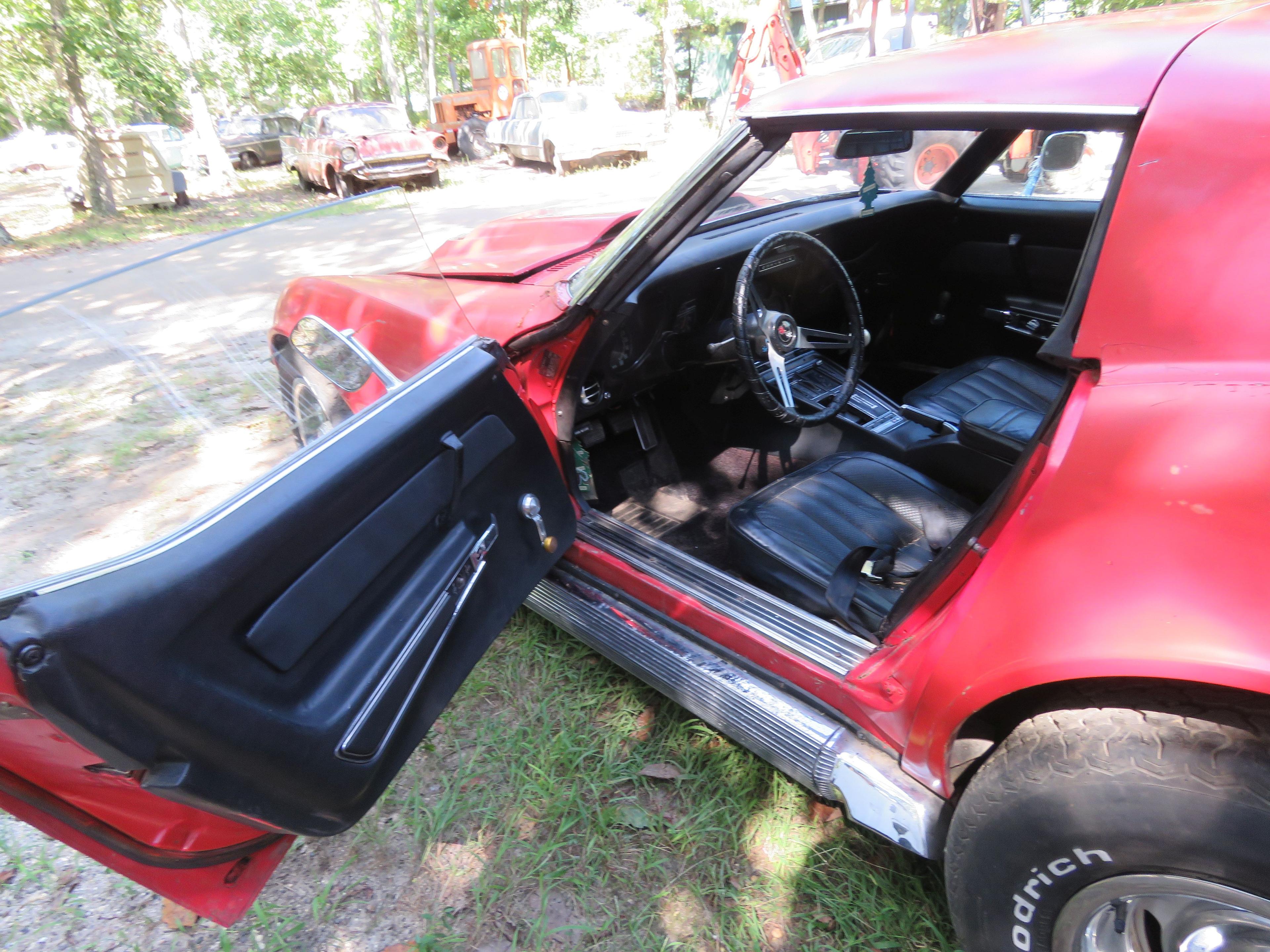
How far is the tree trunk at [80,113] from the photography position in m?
10.5

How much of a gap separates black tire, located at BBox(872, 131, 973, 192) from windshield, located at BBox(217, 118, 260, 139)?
887 inches

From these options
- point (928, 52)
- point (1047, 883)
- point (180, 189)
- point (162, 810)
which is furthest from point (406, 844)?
point (180, 189)

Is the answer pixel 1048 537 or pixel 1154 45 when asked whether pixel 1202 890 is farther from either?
pixel 1154 45

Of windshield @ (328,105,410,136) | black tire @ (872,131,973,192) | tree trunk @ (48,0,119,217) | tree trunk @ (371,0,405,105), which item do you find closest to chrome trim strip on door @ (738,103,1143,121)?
black tire @ (872,131,973,192)

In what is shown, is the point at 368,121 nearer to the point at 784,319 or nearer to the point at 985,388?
the point at 784,319

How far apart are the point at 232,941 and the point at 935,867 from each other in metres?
1.66

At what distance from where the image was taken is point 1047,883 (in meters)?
1.14

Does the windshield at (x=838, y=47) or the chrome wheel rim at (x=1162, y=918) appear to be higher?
the windshield at (x=838, y=47)

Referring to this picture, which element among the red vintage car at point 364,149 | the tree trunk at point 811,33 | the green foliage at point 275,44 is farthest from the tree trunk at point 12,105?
the tree trunk at point 811,33

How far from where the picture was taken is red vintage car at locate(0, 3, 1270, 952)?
3.07ft

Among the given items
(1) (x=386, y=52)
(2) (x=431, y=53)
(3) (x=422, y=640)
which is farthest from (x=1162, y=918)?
(2) (x=431, y=53)

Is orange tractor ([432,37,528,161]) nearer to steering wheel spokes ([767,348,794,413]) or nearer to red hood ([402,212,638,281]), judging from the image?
red hood ([402,212,638,281])

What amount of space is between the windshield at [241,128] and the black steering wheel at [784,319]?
2293 centimetres

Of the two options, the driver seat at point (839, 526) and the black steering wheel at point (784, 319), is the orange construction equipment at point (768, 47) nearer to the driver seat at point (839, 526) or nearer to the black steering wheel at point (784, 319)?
the black steering wheel at point (784, 319)
